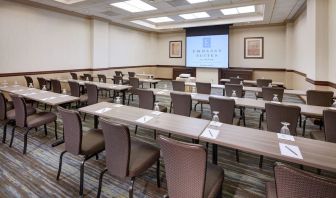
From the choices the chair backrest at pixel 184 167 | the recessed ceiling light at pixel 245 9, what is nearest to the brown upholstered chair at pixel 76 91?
the chair backrest at pixel 184 167

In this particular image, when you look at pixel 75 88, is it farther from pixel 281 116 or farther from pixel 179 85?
pixel 281 116

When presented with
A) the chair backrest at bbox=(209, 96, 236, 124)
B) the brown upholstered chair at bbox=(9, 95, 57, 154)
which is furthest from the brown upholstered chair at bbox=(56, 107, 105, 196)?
the chair backrest at bbox=(209, 96, 236, 124)

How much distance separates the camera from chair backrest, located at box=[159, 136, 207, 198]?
1.41 m

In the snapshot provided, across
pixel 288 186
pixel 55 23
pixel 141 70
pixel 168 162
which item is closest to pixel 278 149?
pixel 288 186

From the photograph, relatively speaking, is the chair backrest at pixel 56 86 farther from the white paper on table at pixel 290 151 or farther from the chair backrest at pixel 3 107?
the white paper on table at pixel 290 151

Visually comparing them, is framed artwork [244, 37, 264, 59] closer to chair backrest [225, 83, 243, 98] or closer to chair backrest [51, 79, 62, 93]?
chair backrest [225, 83, 243, 98]

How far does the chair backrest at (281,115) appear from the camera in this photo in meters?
2.75

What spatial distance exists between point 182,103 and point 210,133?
5.45 feet

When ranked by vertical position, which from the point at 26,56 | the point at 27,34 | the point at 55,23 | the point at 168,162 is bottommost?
the point at 168,162

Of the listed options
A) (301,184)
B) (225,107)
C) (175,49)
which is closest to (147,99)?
(225,107)

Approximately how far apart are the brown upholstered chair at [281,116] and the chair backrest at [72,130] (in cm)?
241

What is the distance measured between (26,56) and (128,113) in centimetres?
612

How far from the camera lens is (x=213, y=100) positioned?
11.0 ft

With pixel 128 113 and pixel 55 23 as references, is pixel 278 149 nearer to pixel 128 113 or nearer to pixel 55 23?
pixel 128 113
